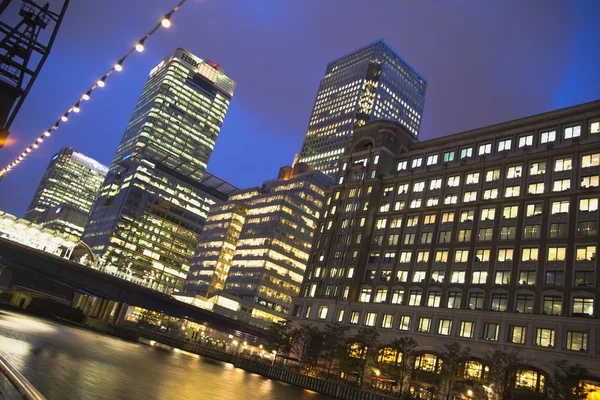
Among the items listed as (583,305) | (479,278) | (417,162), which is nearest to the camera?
(583,305)

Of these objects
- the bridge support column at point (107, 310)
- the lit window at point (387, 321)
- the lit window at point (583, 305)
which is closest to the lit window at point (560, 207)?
the lit window at point (583, 305)

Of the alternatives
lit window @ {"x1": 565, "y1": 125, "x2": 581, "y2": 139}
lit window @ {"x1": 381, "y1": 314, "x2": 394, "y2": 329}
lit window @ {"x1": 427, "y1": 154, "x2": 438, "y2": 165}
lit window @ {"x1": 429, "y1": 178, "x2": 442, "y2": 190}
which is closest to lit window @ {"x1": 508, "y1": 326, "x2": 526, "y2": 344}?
lit window @ {"x1": 381, "y1": 314, "x2": 394, "y2": 329}

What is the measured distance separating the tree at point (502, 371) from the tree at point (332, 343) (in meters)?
25.6

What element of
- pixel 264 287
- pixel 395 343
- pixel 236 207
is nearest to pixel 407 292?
pixel 395 343

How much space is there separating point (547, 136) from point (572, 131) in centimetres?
419

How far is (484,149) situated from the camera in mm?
96875

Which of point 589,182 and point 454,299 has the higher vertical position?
point 589,182

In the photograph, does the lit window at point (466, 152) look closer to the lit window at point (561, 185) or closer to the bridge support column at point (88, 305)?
the lit window at point (561, 185)

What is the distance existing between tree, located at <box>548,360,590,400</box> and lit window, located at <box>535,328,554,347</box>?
4875 millimetres

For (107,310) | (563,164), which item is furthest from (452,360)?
(107,310)

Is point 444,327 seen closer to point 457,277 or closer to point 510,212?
point 457,277

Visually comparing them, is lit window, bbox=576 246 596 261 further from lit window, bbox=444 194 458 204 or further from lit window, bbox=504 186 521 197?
lit window, bbox=444 194 458 204

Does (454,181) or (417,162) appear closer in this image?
(454,181)

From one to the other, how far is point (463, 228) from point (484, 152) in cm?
1776
